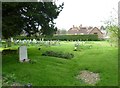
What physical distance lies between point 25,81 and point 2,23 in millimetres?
5266

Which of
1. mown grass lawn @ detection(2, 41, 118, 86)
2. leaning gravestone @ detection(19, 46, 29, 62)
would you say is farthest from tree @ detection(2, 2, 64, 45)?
mown grass lawn @ detection(2, 41, 118, 86)

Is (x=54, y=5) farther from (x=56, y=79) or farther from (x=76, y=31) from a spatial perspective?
(x=76, y=31)

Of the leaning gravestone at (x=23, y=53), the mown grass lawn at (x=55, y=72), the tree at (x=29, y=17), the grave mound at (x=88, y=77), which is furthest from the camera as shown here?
the tree at (x=29, y=17)

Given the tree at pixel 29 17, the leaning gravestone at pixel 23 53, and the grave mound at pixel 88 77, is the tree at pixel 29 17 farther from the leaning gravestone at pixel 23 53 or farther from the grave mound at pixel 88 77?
the grave mound at pixel 88 77

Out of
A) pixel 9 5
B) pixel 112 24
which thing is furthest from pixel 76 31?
pixel 9 5

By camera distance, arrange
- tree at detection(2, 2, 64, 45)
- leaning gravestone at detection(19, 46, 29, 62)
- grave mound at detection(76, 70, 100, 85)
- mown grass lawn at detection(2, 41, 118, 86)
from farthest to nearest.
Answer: tree at detection(2, 2, 64, 45) < leaning gravestone at detection(19, 46, 29, 62) < grave mound at detection(76, 70, 100, 85) < mown grass lawn at detection(2, 41, 118, 86)

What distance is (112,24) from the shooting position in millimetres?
24406

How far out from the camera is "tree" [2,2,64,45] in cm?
1642

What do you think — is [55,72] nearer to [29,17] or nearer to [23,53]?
[23,53]

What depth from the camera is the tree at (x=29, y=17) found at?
16.4 meters

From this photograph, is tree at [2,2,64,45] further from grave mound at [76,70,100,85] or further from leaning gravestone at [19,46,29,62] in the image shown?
grave mound at [76,70,100,85]

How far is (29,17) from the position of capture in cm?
1827

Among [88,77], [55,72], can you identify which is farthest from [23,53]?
[88,77]

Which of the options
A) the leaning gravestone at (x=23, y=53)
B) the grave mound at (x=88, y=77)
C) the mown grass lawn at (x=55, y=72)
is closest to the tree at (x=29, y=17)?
the leaning gravestone at (x=23, y=53)
